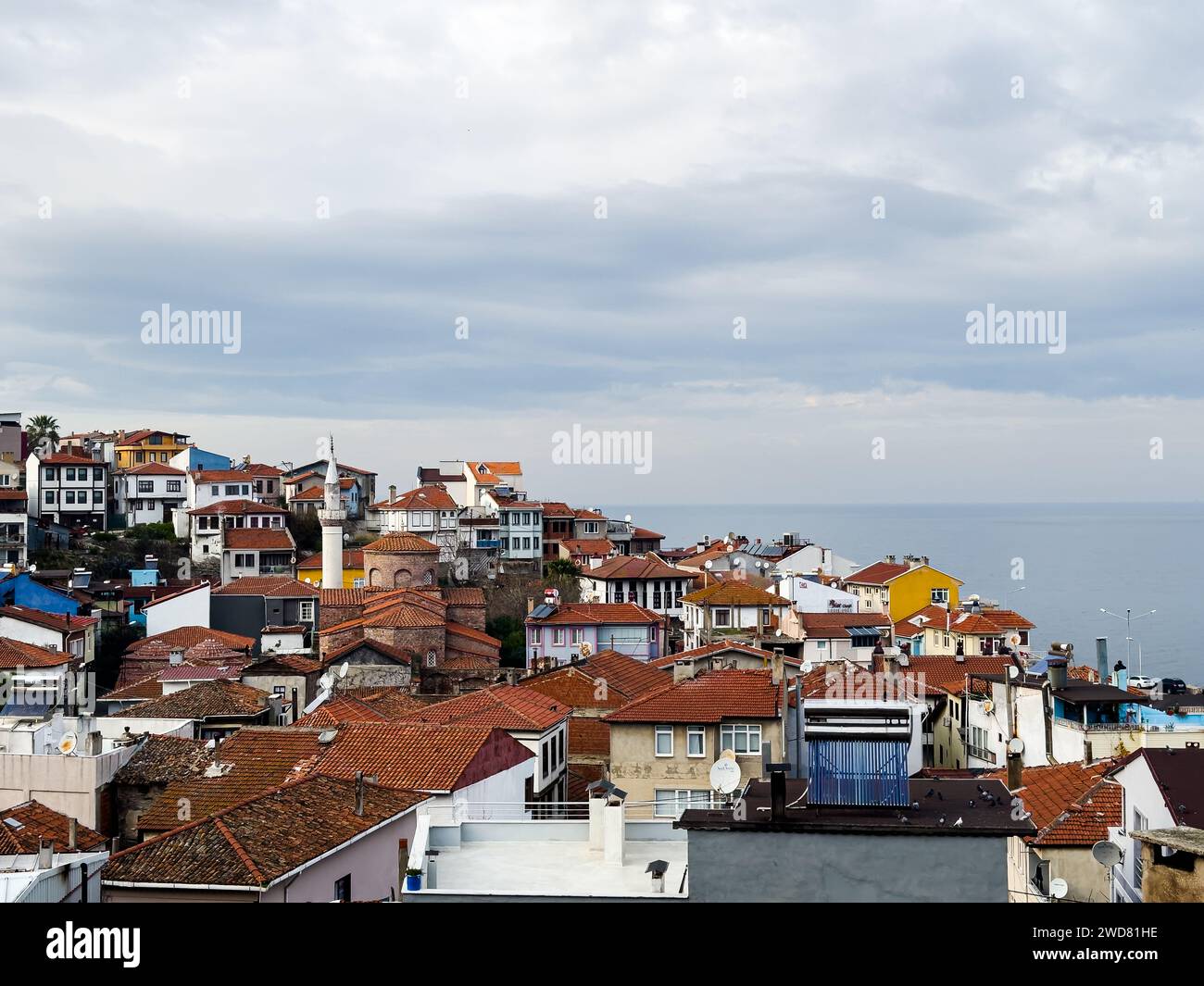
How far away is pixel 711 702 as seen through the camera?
2748cm

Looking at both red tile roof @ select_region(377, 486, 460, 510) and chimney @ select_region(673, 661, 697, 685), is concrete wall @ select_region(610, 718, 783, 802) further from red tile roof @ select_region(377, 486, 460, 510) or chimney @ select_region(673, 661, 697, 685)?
red tile roof @ select_region(377, 486, 460, 510)

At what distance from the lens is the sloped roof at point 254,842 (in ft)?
46.2

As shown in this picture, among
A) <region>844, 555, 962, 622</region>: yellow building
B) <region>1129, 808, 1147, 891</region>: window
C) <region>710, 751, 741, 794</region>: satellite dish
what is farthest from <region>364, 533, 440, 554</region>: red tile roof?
<region>710, 751, 741, 794</region>: satellite dish

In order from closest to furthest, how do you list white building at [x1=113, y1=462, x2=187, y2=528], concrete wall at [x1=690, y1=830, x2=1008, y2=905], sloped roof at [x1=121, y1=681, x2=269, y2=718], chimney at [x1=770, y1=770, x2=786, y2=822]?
concrete wall at [x1=690, y1=830, x2=1008, y2=905] < chimney at [x1=770, y1=770, x2=786, y2=822] < sloped roof at [x1=121, y1=681, x2=269, y2=718] < white building at [x1=113, y1=462, x2=187, y2=528]

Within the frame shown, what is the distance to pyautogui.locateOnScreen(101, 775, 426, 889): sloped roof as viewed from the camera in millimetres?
14070

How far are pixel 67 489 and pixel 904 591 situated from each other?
2029 inches

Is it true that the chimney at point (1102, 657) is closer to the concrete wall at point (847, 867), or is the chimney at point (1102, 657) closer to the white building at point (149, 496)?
the concrete wall at point (847, 867)

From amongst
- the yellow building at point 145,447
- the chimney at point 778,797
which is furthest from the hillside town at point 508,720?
the yellow building at point 145,447

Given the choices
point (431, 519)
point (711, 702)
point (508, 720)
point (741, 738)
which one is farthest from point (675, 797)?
point (431, 519)

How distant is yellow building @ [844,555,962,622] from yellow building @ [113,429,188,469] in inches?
1944
